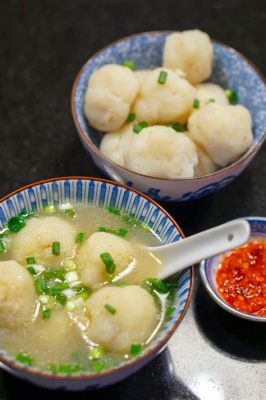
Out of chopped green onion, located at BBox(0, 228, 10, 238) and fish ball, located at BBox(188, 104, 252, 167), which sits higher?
fish ball, located at BBox(188, 104, 252, 167)

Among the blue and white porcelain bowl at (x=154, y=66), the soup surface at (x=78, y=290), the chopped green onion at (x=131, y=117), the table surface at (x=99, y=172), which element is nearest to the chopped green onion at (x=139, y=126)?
the chopped green onion at (x=131, y=117)

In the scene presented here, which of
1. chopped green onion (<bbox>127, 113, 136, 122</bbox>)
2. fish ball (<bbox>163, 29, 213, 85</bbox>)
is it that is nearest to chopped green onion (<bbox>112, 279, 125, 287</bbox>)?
chopped green onion (<bbox>127, 113, 136, 122</bbox>)

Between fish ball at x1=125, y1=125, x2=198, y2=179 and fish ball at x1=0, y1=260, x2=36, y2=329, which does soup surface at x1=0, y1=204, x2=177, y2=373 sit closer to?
fish ball at x1=0, y1=260, x2=36, y2=329

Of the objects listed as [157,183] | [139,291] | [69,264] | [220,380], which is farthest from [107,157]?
[220,380]

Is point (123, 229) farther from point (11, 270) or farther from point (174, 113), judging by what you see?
point (174, 113)

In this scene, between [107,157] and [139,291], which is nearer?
[139,291]

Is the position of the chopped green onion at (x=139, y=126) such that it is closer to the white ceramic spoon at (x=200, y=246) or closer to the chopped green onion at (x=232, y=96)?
the chopped green onion at (x=232, y=96)
